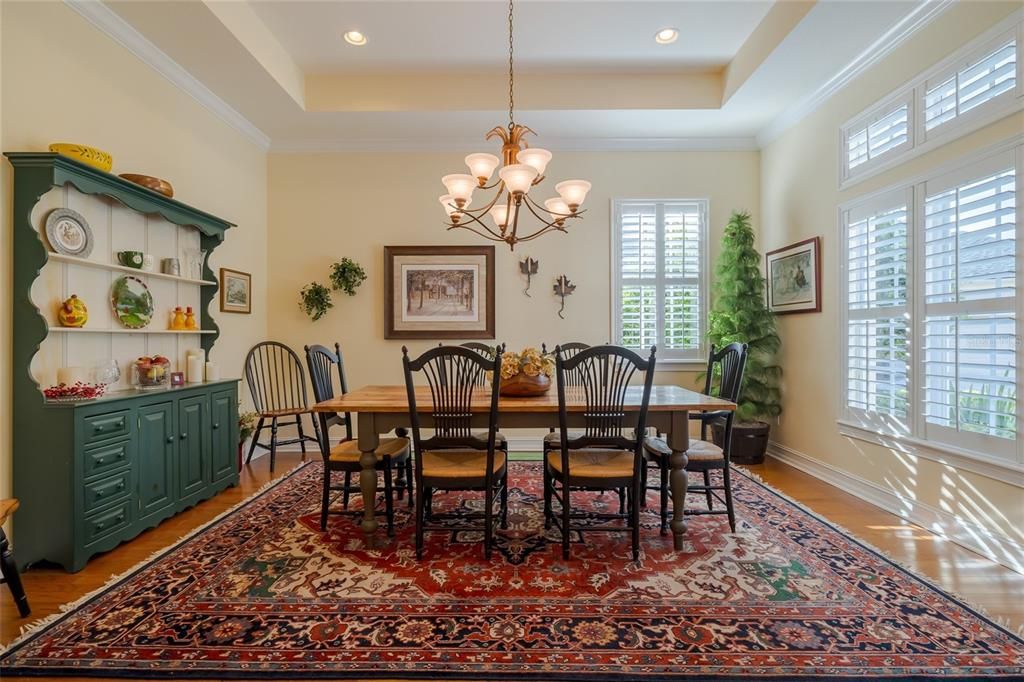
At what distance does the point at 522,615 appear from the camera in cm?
191

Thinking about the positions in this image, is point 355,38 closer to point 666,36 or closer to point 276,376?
point 666,36

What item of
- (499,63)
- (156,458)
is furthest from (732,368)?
(156,458)

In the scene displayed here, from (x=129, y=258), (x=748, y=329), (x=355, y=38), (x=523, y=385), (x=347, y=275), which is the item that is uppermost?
(x=355, y=38)

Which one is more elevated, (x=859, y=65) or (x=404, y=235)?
(x=859, y=65)

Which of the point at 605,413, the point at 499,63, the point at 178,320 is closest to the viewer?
the point at 605,413

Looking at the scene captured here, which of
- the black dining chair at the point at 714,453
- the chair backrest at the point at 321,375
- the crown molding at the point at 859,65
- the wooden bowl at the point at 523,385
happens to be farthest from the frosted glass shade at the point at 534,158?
the crown molding at the point at 859,65

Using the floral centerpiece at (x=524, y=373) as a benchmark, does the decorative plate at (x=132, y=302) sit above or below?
above

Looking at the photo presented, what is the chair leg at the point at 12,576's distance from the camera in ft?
5.91

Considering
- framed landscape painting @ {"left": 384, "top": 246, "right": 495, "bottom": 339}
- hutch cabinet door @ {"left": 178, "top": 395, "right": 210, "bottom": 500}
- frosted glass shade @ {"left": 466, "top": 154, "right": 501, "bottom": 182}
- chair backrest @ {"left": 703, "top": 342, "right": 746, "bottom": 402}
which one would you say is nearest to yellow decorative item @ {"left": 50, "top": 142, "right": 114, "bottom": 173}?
hutch cabinet door @ {"left": 178, "top": 395, "right": 210, "bottom": 500}

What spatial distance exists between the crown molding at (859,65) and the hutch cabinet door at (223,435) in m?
5.35

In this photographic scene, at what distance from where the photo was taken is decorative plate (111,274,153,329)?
2.90m

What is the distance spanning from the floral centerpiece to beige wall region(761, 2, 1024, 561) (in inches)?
98.1

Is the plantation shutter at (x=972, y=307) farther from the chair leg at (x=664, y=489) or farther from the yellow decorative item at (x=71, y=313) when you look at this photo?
the yellow decorative item at (x=71, y=313)

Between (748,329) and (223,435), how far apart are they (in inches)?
181
